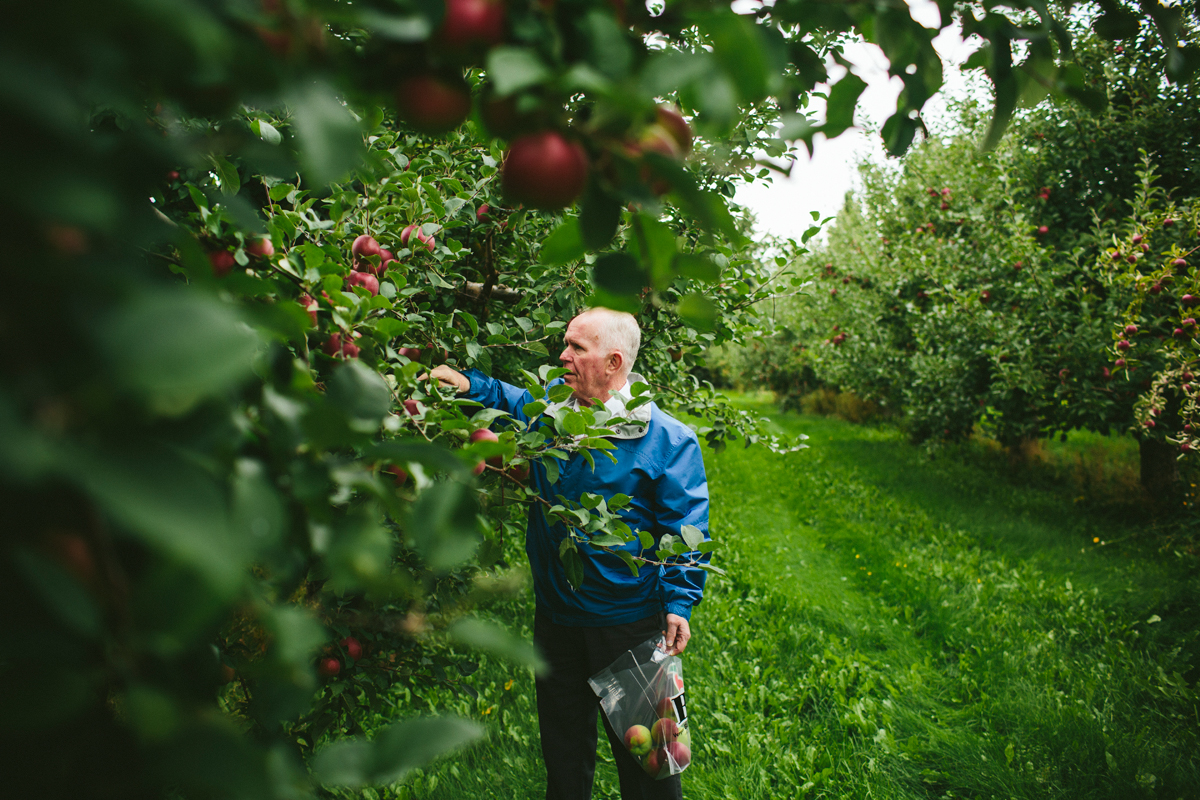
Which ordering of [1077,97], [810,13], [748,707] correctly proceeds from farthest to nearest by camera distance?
1. [748,707]
2. [1077,97]
3. [810,13]

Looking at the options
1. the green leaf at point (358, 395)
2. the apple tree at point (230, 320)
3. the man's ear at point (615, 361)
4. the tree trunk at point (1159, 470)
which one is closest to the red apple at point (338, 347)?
the apple tree at point (230, 320)

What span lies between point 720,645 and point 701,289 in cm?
237

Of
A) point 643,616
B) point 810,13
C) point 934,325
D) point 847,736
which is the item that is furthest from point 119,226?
point 934,325

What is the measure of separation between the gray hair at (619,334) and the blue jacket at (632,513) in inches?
10.6

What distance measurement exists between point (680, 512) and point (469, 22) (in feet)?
6.45

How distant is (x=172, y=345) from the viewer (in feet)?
1.02

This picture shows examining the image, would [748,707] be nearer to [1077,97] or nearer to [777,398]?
[1077,97]

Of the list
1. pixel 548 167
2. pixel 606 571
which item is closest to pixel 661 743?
pixel 606 571

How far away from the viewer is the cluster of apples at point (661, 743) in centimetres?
212

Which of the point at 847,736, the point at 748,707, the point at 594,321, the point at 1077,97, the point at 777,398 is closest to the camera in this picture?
the point at 1077,97

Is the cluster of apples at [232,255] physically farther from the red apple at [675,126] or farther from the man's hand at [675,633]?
the man's hand at [675,633]

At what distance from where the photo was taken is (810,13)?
29.9 inches

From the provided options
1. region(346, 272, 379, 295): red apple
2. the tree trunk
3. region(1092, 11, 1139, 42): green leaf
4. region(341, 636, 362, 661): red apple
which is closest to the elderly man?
region(341, 636, 362, 661): red apple

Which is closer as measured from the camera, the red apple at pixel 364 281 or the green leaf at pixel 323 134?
the green leaf at pixel 323 134
